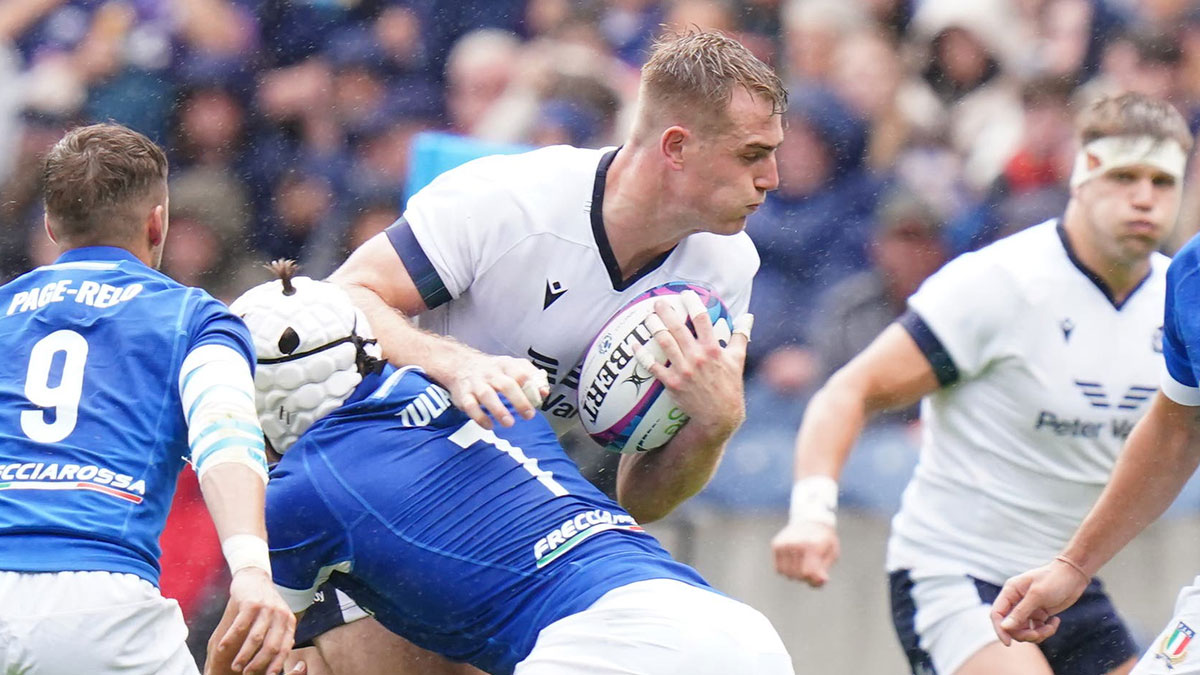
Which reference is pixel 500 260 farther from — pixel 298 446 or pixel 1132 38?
pixel 1132 38

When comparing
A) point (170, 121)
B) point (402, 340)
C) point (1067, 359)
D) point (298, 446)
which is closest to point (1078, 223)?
point (1067, 359)

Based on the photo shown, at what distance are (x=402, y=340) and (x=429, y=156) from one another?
2.57m

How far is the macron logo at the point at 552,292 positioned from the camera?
4.35 m

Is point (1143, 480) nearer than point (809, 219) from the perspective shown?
Yes

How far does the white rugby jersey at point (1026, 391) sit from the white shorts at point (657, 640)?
2045 millimetres

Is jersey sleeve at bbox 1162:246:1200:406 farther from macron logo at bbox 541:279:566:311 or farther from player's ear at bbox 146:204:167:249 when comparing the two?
player's ear at bbox 146:204:167:249

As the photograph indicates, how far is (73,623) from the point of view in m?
3.42

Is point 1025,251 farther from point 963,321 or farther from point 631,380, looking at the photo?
point 631,380

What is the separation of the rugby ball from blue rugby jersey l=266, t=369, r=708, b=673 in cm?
37

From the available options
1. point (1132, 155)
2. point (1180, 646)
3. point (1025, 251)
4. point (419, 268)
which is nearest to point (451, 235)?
point (419, 268)

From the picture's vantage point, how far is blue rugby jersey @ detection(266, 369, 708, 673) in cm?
359

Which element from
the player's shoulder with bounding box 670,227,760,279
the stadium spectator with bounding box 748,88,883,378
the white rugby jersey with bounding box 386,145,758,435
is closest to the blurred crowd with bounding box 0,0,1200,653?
the stadium spectator with bounding box 748,88,883,378

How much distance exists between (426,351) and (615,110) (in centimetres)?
363

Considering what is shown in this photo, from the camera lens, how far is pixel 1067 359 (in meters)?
5.33
